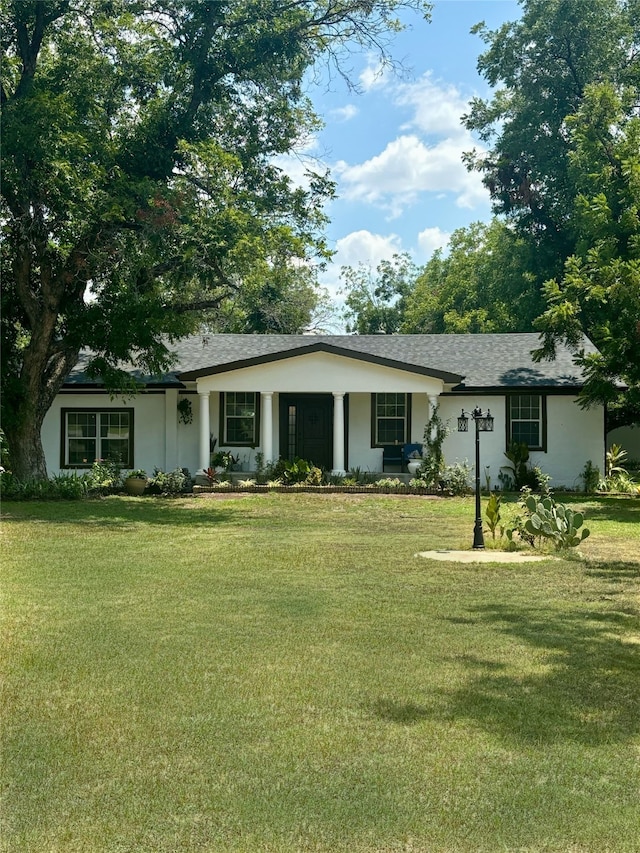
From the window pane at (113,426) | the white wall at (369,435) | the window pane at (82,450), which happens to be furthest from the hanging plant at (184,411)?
the window pane at (82,450)

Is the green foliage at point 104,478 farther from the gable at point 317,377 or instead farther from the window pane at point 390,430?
the window pane at point 390,430

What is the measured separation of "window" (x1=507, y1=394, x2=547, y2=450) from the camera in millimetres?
24281


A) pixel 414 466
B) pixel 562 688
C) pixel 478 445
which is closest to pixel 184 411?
pixel 414 466

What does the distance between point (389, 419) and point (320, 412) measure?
81.5 inches

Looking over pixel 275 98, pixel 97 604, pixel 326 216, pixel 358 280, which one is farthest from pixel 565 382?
pixel 358 280

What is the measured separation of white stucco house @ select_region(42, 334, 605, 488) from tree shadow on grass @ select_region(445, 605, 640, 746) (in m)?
15.8

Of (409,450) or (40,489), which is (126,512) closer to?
(40,489)

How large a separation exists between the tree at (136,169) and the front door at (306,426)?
4527 millimetres

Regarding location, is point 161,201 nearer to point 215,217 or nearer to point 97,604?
point 215,217

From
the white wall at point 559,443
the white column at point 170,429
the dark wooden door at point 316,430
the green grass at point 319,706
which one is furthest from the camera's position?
the dark wooden door at point 316,430

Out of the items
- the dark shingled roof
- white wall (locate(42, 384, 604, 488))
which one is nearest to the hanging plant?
white wall (locate(42, 384, 604, 488))

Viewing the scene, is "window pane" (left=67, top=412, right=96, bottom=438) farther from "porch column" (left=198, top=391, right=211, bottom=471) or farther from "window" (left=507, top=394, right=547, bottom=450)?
"window" (left=507, top=394, right=547, bottom=450)

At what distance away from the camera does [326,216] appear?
73.0ft

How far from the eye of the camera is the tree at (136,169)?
60.6 ft
